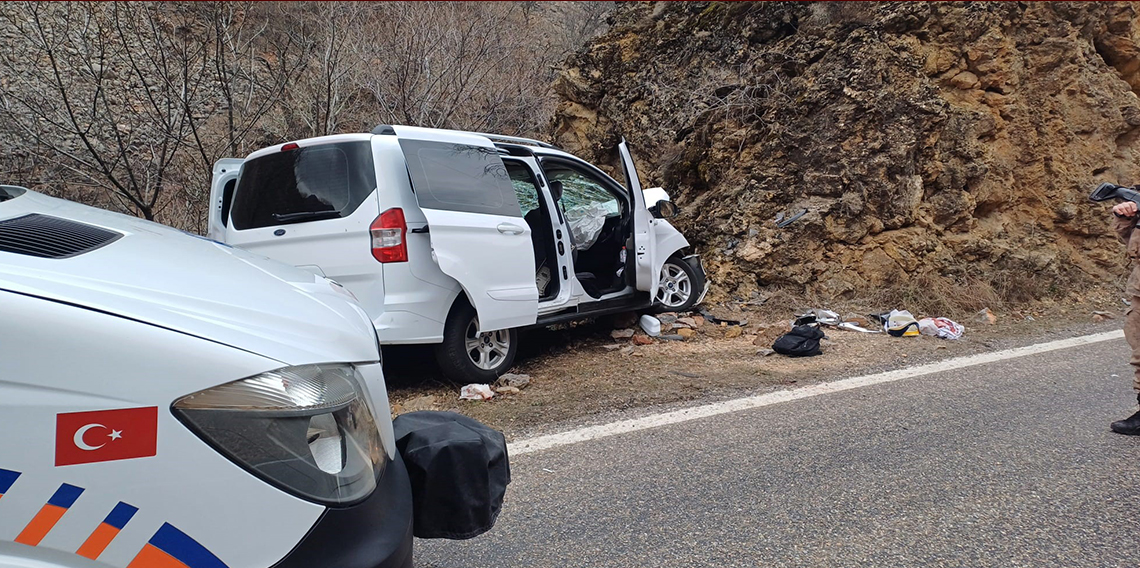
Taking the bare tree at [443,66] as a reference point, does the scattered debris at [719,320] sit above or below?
below

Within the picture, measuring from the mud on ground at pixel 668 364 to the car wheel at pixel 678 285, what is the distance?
0.41m

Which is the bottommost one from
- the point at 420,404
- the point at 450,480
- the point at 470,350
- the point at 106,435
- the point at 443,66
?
the point at 420,404

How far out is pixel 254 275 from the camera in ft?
6.27

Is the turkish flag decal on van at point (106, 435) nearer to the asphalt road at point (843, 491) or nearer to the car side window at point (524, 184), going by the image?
the asphalt road at point (843, 491)

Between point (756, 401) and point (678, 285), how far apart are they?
2886 millimetres

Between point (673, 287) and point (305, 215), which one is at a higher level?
point (305, 215)

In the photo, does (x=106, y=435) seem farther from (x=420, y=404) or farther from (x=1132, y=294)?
(x=1132, y=294)

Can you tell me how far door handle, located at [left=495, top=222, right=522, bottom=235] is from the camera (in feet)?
17.7

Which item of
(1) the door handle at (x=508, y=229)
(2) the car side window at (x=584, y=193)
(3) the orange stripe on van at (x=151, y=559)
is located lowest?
(3) the orange stripe on van at (x=151, y=559)

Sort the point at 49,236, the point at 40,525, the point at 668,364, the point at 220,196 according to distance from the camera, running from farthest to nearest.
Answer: the point at 668,364
the point at 220,196
the point at 49,236
the point at 40,525

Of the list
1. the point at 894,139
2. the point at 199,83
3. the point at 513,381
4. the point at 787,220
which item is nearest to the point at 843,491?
the point at 513,381

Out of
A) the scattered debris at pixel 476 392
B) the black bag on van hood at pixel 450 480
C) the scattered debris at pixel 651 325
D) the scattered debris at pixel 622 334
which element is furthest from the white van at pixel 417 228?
the black bag on van hood at pixel 450 480

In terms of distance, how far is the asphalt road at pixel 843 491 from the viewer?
2.85m

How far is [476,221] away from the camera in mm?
5230
